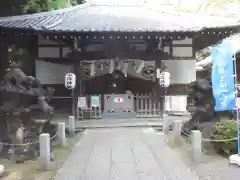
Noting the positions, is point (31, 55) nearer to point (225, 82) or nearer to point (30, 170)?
point (30, 170)

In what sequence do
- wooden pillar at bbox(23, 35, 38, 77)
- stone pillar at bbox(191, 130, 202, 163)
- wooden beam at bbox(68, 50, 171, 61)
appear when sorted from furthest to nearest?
1. wooden pillar at bbox(23, 35, 38, 77)
2. wooden beam at bbox(68, 50, 171, 61)
3. stone pillar at bbox(191, 130, 202, 163)

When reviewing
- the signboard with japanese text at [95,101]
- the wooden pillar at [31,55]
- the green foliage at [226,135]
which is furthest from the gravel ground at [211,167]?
the wooden pillar at [31,55]

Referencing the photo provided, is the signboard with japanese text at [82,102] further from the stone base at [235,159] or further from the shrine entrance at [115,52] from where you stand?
the stone base at [235,159]

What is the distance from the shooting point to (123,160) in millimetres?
7664

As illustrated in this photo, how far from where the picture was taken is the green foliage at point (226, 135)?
25.2 feet

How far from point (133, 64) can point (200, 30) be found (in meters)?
3.07

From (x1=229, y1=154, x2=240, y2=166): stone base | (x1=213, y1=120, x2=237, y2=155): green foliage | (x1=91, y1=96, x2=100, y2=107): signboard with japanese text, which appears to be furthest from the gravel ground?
(x1=91, y1=96, x2=100, y2=107): signboard with japanese text

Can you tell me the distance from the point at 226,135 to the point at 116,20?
8022mm

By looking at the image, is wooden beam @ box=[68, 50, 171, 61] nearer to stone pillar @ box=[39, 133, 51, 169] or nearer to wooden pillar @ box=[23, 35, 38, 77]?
wooden pillar @ box=[23, 35, 38, 77]

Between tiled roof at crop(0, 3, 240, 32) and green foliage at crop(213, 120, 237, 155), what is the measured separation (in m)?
5.53

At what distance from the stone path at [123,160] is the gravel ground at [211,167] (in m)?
0.20

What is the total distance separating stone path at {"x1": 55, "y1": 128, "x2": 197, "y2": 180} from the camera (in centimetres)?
654

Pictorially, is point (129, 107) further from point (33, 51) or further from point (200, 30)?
point (33, 51)

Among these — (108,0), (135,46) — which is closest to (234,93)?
(135,46)
